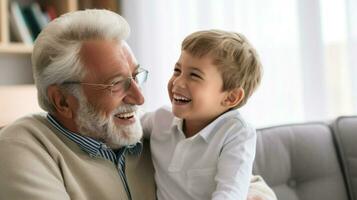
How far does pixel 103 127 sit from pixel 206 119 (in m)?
0.33

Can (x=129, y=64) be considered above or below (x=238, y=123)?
above

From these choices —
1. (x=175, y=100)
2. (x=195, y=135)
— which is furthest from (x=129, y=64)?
(x=195, y=135)

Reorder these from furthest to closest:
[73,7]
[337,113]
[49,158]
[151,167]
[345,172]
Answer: [73,7], [337,113], [345,172], [151,167], [49,158]

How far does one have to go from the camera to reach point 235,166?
130 cm

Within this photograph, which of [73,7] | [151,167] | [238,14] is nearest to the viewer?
[151,167]

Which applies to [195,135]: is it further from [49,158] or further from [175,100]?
[49,158]

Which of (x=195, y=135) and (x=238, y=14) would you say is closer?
(x=195, y=135)

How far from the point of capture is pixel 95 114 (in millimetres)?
1422

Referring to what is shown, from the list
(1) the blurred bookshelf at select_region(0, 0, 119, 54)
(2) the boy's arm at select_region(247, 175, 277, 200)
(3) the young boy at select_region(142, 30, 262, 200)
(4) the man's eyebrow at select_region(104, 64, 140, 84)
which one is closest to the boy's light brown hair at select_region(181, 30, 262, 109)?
(3) the young boy at select_region(142, 30, 262, 200)

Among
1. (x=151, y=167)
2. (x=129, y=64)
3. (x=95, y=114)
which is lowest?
(x=151, y=167)

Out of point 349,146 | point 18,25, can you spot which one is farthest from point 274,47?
point 18,25

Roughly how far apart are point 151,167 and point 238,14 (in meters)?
1.56

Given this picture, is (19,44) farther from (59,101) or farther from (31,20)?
(59,101)

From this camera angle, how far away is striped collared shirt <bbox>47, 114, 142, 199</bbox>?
1.40 m
